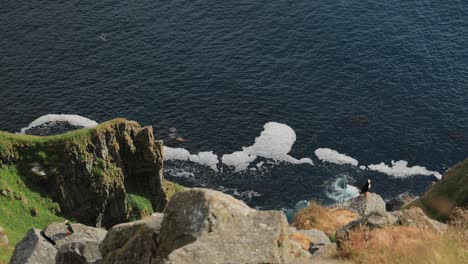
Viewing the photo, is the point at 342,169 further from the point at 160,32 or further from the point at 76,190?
the point at 160,32

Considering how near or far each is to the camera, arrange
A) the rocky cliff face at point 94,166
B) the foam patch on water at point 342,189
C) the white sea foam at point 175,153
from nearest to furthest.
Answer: the rocky cliff face at point 94,166
the foam patch on water at point 342,189
the white sea foam at point 175,153

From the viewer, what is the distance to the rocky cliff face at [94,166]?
245ft

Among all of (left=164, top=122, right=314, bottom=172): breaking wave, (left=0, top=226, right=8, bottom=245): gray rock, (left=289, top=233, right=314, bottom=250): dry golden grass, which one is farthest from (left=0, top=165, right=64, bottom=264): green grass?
(left=289, top=233, right=314, bottom=250): dry golden grass

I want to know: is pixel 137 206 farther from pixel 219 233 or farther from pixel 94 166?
pixel 219 233

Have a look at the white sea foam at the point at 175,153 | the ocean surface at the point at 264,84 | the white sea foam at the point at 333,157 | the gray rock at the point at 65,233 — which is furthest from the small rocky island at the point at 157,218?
the ocean surface at the point at 264,84

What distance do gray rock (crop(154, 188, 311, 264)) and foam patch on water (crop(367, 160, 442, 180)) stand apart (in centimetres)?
7178

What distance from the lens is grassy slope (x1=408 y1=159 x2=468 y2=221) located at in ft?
157

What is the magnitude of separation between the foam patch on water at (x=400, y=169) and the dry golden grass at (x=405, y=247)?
235 ft

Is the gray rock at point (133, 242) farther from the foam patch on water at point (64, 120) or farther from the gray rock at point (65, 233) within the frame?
the foam patch on water at point (64, 120)

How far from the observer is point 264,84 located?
120 meters

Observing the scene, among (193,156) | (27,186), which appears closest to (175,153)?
(193,156)

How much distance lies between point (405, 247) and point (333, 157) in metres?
79.2

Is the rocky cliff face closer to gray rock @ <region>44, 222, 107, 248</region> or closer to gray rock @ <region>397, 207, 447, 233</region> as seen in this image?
gray rock @ <region>44, 222, 107, 248</region>

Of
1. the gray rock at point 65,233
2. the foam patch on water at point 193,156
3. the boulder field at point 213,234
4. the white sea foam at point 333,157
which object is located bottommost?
the white sea foam at point 333,157
